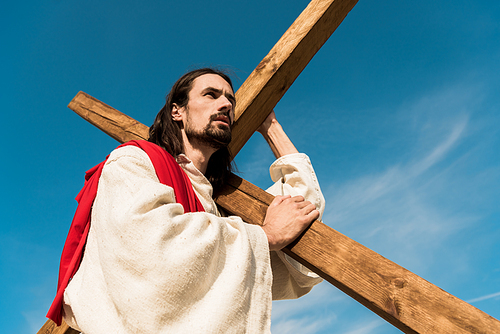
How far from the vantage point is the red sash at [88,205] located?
1380 mm

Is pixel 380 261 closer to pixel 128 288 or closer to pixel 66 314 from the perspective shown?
pixel 128 288

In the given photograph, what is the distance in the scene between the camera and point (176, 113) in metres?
2.23

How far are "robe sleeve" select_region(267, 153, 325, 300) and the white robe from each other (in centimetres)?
58

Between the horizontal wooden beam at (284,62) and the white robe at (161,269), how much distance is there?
89cm

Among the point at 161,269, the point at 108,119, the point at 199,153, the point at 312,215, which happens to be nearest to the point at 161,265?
the point at 161,269

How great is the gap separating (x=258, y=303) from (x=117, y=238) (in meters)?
0.56

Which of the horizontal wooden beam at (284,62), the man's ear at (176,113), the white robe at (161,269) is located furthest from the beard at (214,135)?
the white robe at (161,269)

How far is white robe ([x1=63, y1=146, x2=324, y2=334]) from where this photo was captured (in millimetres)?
1021

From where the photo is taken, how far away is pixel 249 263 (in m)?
1.17

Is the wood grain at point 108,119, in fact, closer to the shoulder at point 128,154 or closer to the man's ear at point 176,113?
the man's ear at point 176,113

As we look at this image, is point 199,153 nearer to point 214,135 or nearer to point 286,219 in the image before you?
point 214,135

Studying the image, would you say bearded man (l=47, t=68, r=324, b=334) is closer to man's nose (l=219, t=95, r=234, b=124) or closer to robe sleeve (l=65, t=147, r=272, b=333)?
robe sleeve (l=65, t=147, r=272, b=333)

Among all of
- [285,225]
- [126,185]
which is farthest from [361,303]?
[126,185]

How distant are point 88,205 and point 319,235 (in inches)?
43.1
